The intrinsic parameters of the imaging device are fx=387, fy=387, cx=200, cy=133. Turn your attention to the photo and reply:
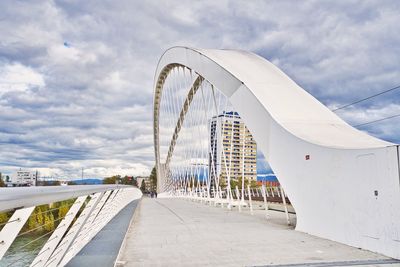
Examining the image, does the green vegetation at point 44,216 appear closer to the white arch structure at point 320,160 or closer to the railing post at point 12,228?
the railing post at point 12,228

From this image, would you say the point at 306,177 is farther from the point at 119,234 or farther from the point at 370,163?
the point at 119,234

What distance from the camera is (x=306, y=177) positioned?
6836 mm

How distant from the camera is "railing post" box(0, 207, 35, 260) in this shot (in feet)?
5.65

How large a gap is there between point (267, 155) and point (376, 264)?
14.5ft

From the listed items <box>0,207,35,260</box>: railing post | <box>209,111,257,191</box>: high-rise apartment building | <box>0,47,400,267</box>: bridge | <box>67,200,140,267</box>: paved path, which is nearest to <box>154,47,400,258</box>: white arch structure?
<box>0,47,400,267</box>: bridge

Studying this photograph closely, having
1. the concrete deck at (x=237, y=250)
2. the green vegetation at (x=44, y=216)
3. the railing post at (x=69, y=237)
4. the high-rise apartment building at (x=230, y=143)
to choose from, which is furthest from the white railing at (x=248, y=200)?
the railing post at (x=69, y=237)

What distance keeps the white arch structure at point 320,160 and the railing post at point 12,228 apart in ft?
14.2

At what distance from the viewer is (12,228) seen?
1.79 m

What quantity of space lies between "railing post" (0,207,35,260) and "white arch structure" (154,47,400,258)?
4.31 m

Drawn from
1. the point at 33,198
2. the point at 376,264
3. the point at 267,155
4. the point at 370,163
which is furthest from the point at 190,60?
the point at 33,198

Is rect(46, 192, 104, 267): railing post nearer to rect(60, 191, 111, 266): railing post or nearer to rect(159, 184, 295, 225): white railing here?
rect(60, 191, 111, 266): railing post

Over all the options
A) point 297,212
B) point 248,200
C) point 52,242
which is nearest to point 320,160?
point 297,212

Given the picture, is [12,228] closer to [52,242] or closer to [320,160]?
[52,242]

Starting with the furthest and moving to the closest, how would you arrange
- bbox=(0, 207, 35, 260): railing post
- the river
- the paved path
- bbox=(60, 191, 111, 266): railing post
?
the paved path → bbox=(60, 191, 111, 266): railing post → the river → bbox=(0, 207, 35, 260): railing post
